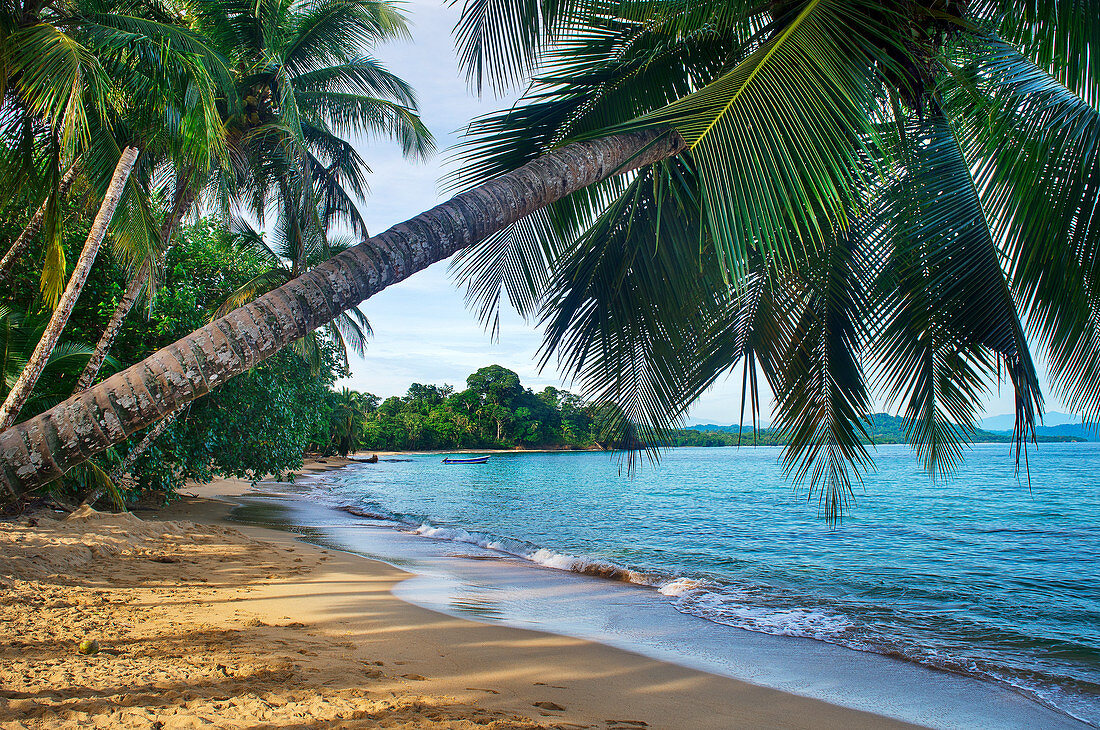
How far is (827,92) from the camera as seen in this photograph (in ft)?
9.18

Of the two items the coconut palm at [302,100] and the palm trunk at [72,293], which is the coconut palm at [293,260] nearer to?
the coconut palm at [302,100]

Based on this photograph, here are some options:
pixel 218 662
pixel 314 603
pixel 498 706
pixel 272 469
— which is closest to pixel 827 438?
pixel 498 706

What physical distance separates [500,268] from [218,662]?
3431mm

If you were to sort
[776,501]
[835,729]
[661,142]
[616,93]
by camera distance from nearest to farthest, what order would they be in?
1. [661,142]
2. [835,729]
3. [616,93]
4. [776,501]

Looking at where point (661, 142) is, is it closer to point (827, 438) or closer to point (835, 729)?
point (827, 438)

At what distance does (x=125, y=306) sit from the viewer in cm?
861

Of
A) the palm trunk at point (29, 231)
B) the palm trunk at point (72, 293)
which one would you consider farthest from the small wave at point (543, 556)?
the palm trunk at point (29, 231)

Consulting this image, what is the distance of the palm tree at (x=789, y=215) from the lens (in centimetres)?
271

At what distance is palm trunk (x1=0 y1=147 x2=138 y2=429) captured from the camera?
18.5ft

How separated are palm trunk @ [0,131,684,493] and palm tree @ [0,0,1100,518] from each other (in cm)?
1

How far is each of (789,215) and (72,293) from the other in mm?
6638

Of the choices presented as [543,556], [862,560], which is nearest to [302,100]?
[543,556]

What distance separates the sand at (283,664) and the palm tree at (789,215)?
202 cm

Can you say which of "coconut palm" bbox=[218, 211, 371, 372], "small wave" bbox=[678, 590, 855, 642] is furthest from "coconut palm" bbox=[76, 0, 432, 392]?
"small wave" bbox=[678, 590, 855, 642]
